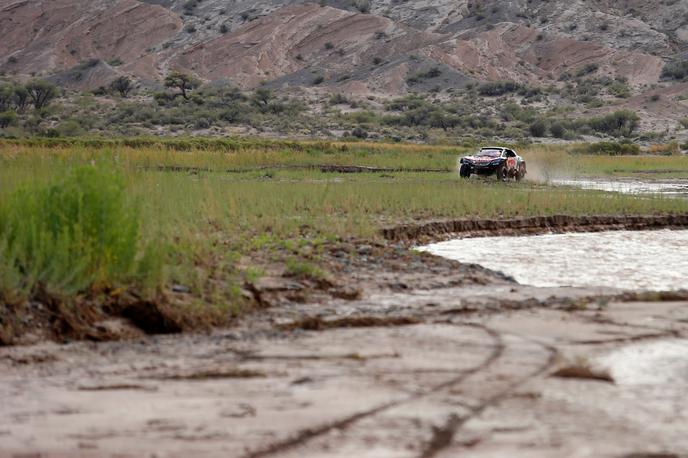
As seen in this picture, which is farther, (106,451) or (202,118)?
(202,118)

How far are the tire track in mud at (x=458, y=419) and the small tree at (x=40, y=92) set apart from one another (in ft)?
244

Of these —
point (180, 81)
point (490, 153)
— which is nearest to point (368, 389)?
point (490, 153)

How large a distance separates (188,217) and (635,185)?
24807 millimetres

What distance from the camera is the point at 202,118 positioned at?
2781 inches

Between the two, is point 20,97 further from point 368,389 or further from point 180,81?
point 368,389

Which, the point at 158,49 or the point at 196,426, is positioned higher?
the point at 158,49

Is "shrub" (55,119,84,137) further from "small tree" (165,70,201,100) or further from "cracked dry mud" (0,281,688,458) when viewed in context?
"cracked dry mud" (0,281,688,458)

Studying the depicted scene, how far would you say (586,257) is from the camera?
16.9 metres

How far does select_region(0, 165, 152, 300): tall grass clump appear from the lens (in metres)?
9.52

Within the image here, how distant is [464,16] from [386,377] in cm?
9982

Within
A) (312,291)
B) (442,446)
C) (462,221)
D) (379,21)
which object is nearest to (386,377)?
(442,446)

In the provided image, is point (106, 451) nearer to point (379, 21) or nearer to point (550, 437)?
point (550, 437)

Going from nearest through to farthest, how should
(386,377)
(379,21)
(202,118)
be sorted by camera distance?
(386,377) → (202,118) → (379,21)

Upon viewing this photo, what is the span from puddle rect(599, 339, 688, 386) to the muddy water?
472 cm
